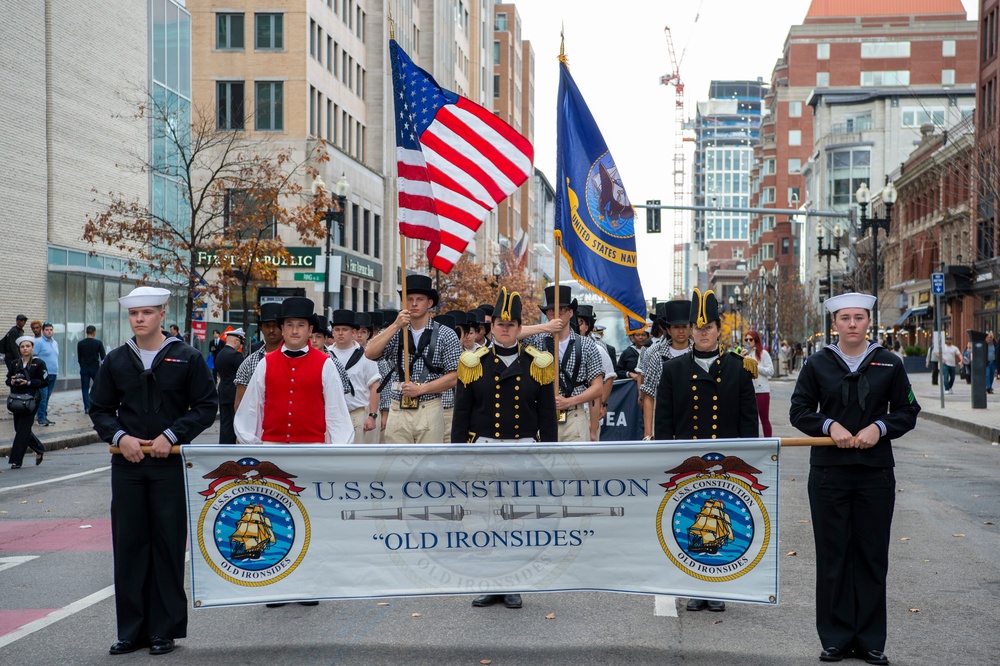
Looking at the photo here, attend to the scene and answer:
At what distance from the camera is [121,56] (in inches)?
1549

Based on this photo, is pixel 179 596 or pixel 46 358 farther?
pixel 46 358

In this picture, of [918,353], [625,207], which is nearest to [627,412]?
[625,207]

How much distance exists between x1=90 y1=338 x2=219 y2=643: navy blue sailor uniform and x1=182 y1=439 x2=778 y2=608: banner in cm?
13

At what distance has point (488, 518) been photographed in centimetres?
712

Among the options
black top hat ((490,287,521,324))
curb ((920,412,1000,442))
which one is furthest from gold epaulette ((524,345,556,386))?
curb ((920,412,1000,442))

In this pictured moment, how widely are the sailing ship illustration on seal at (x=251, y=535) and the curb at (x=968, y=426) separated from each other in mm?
18922

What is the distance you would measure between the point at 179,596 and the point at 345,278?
1947 inches

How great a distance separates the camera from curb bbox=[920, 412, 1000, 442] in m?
23.1

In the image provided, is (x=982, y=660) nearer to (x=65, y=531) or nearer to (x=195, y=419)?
(x=195, y=419)

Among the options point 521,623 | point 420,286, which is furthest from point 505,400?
point 420,286

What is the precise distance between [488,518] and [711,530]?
1284 mm

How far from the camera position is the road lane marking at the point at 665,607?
784 cm

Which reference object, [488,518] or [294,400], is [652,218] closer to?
[294,400]

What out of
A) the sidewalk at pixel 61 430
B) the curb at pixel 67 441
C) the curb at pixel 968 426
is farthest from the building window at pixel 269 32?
the curb at pixel 67 441
